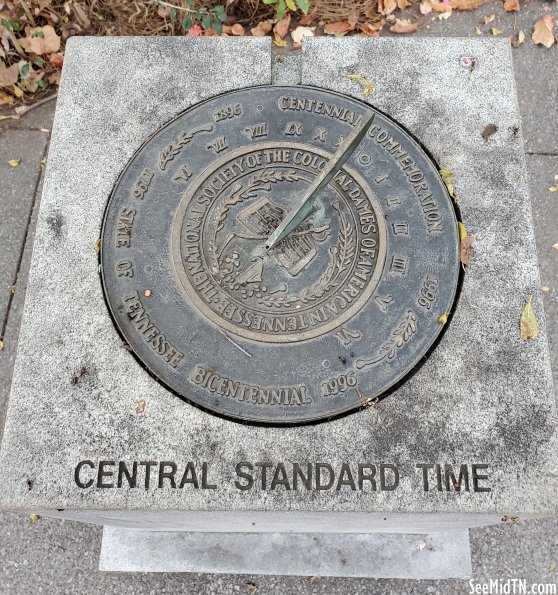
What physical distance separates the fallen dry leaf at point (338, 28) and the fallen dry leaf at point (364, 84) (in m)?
1.20

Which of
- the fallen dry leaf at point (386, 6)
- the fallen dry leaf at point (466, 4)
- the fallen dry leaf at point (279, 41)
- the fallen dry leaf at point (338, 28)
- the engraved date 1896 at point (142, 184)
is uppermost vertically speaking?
the fallen dry leaf at point (466, 4)

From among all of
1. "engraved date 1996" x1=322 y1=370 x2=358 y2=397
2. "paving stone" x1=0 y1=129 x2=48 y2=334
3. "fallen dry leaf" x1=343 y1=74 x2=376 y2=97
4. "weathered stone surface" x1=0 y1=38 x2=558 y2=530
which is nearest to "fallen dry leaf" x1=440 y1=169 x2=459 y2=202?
"weathered stone surface" x1=0 y1=38 x2=558 y2=530

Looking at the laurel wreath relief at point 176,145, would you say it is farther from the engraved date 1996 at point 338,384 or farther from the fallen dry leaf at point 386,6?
the fallen dry leaf at point 386,6

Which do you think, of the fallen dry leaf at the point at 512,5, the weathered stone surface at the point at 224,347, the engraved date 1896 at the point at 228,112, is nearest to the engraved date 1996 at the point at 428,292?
the weathered stone surface at the point at 224,347

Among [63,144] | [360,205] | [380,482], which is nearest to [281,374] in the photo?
[380,482]

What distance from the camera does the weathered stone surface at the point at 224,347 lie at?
81.4 inches

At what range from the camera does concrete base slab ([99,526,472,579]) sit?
269cm

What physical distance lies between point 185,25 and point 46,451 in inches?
95.3

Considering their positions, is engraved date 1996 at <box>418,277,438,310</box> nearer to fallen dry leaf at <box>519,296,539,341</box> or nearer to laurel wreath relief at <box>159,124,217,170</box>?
fallen dry leaf at <box>519,296,539,341</box>

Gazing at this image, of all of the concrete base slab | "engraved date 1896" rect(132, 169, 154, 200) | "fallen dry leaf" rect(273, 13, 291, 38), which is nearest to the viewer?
"engraved date 1896" rect(132, 169, 154, 200)

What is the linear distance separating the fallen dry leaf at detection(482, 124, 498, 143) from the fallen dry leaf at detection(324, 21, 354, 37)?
154cm

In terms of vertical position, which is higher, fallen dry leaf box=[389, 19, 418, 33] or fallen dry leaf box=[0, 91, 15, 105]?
fallen dry leaf box=[389, 19, 418, 33]

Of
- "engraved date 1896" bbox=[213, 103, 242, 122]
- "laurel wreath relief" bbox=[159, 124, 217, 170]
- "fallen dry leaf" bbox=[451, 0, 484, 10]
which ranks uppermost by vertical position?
"fallen dry leaf" bbox=[451, 0, 484, 10]

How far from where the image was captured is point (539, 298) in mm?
2299
